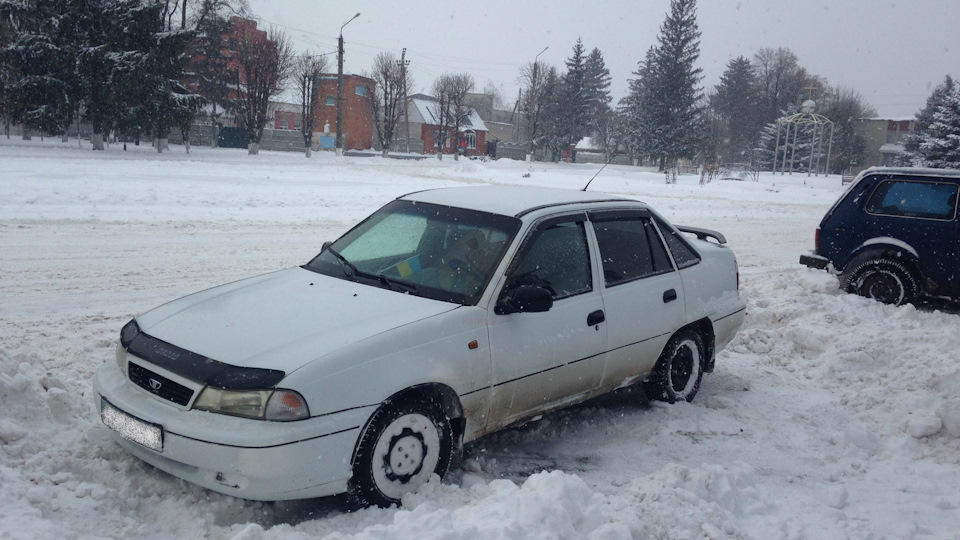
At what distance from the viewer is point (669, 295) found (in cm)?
548

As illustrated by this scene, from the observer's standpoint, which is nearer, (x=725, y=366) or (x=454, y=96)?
(x=725, y=366)

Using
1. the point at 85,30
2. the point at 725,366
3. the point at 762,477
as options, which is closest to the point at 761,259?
the point at 725,366

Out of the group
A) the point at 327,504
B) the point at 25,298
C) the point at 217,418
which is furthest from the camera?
the point at 25,298

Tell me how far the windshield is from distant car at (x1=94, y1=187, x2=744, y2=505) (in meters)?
0.01

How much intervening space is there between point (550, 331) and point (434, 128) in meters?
71.0

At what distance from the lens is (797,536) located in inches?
142

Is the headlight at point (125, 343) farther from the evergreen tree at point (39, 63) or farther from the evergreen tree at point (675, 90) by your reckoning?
the evergreen tree at point (675, 90)

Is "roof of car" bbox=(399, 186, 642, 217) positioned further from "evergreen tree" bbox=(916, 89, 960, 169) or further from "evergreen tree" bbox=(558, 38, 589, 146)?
"evergreen tree" bbox=(558, 38, 589, 146)

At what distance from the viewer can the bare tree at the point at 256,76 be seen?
4522 centimetres

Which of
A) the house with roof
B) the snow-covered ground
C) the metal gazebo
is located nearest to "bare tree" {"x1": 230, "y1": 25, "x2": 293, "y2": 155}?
the house with roof

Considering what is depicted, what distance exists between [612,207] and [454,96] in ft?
199

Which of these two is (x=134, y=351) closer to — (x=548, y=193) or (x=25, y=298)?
(x=548, y=193)

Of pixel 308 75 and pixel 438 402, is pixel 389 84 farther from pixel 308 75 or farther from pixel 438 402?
pixel 438 402

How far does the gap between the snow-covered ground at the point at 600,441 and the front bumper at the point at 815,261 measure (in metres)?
0.13
